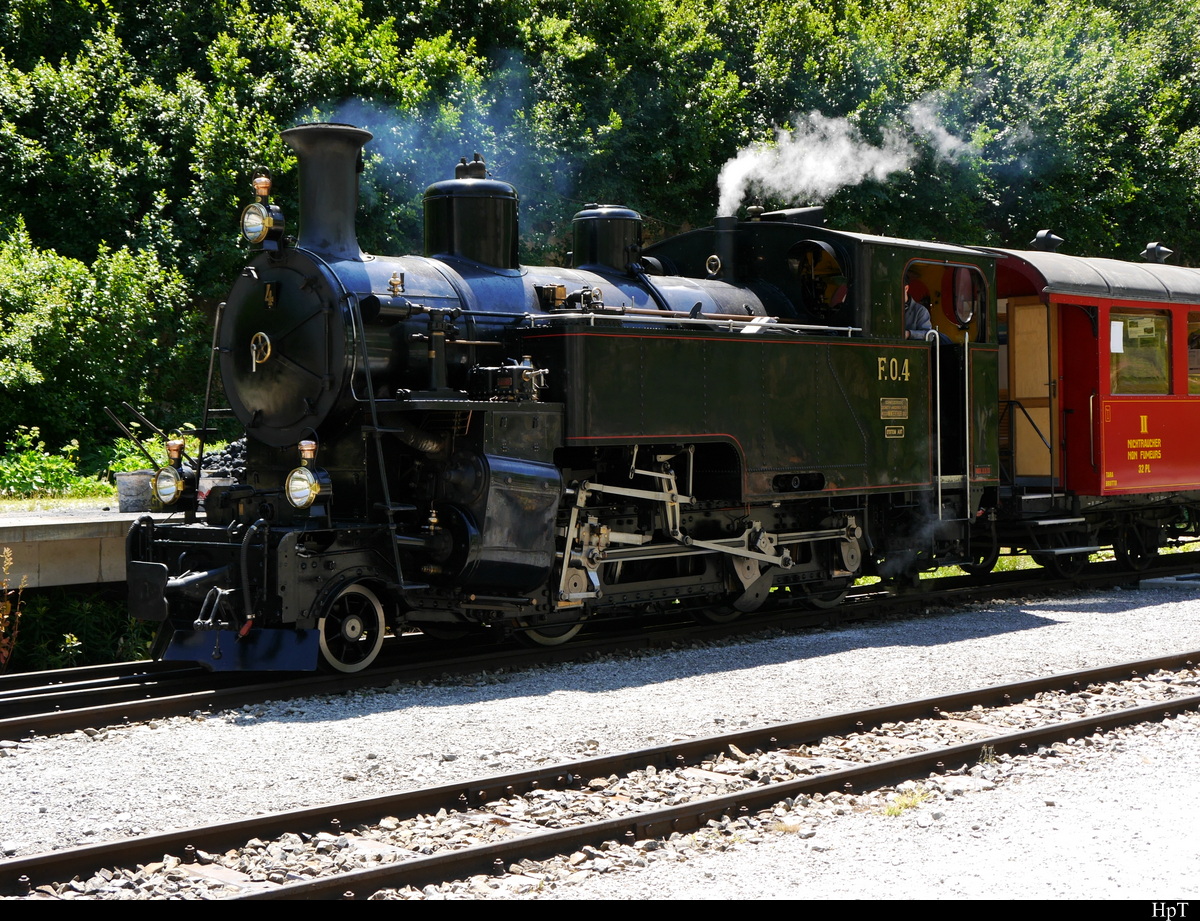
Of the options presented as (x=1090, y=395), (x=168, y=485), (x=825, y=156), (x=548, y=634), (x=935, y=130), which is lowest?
(x=548, y=634)

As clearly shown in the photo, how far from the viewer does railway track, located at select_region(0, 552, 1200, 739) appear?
19.7ft

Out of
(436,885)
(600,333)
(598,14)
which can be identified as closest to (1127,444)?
(600,333)

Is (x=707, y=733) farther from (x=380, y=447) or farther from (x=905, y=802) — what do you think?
(x=380, y=447)

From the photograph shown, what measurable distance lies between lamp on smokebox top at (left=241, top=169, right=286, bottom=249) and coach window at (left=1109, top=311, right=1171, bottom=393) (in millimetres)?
7694

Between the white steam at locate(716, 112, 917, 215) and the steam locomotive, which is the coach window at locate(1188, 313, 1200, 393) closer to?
the steam locomotive

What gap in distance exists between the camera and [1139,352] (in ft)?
37.1

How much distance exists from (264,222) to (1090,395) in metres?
7.59

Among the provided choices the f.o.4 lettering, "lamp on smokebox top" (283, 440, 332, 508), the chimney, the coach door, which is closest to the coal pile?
"lamp on smokebox top" (283, 440, 332, 508)

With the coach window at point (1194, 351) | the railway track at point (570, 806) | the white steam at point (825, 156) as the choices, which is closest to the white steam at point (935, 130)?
the white steam at point (825, 156)

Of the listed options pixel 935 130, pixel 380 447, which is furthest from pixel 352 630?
pixel 935 130

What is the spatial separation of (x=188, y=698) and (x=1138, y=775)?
458 cm

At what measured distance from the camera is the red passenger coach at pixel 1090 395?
10844 mm

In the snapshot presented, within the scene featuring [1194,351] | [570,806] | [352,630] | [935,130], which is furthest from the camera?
[935,130]

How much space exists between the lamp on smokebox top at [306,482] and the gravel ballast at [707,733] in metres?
1.09
